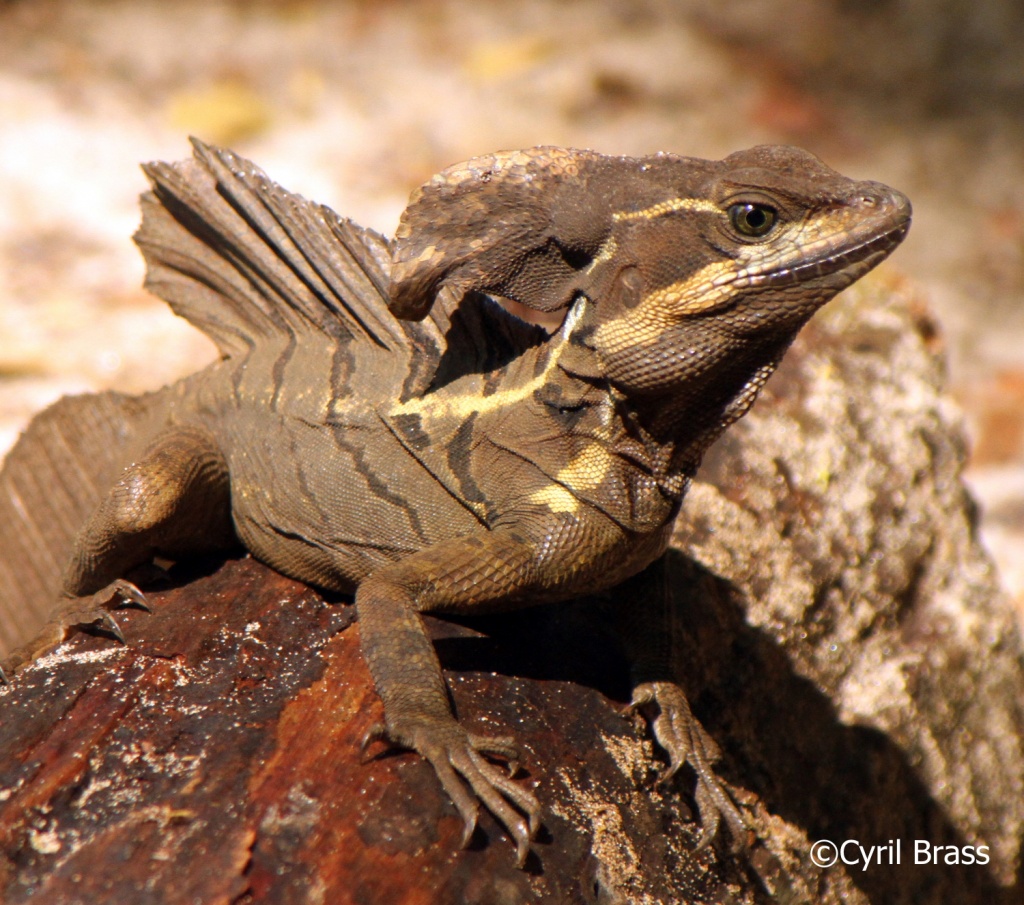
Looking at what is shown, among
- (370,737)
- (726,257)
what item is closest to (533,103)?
(726,257)

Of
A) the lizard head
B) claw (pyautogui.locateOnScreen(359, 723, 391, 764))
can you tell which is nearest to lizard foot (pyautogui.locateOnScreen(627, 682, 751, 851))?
claw (pyautogui.locateOnScreen(359, 723, 391, 764))

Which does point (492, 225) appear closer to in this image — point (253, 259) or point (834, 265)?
point (834, 265)

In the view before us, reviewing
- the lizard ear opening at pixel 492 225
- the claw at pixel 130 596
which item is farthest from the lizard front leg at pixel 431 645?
the claw at pixel 130 596

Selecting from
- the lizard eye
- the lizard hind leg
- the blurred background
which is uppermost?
the blurred background

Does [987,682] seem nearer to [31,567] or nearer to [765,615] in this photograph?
[765,615]

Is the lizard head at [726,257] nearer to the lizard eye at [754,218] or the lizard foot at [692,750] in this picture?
the lizard eye at [754,218]

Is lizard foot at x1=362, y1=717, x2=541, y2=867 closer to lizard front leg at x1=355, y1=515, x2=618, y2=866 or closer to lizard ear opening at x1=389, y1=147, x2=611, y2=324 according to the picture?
lizard front leg at x1=355, y1=515, x2=618, y2=866

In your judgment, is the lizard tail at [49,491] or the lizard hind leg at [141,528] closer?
the lizard hind leg at [141,528]
